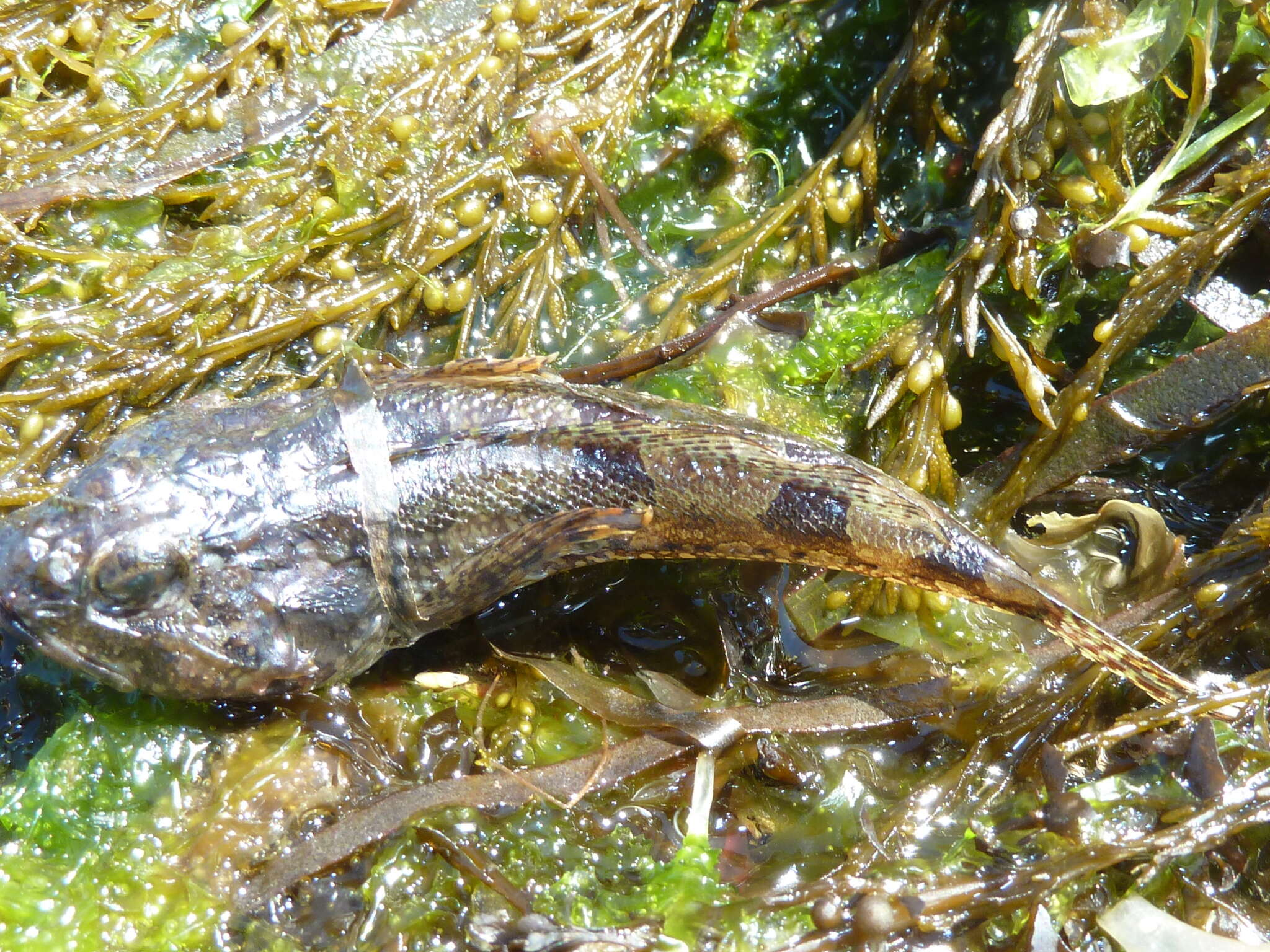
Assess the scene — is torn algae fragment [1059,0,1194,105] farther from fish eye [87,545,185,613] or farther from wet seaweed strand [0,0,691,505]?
fish eye [87,545,185,613]

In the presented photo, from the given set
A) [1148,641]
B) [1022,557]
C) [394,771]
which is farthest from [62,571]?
[1148,641]

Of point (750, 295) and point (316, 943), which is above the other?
point (750, 295)

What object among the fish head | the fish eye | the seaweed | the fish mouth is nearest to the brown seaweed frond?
the seaweed

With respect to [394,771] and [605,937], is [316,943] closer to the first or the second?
[394,771]

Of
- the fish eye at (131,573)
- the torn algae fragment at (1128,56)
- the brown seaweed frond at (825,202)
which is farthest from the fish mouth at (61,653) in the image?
the torn algae fragment at (1128,56)

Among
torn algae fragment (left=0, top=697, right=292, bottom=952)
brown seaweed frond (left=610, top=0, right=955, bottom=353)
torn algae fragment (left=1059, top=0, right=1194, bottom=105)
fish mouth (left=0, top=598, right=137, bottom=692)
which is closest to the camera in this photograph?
torn algae fragment (left=0, top=697, right=292, bottom=952)

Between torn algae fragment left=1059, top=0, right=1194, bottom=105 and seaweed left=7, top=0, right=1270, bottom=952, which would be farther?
torn algae fragment left=1059, top=0, right=1194, bottom=105
